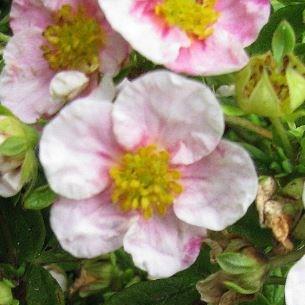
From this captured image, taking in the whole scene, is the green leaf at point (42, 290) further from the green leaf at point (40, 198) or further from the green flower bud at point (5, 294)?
the green leaf at point (40, 198)

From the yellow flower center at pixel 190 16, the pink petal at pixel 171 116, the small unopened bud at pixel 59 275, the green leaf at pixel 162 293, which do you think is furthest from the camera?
the small unopened bud at pixel 59 275

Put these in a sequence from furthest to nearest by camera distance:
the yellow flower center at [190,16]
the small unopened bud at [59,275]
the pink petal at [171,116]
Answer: the small unopened bud at [59,275]
the yellow flower center at [190,16]
the pink petal at [171,116]

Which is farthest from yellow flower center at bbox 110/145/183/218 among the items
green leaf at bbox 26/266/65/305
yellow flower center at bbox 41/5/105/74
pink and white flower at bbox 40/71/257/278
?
green leaf at bbox 26/266/65/305

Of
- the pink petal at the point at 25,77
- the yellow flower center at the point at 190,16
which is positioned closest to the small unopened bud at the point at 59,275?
the pink petal at the point at 25,77

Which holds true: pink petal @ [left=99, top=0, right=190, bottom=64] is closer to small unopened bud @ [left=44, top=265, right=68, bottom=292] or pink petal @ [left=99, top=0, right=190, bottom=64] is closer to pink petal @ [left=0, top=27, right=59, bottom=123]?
pink petal @ [left=0, top=27, right=59, bottom=123]

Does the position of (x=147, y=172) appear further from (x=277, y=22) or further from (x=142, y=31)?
(x=277, y=22)

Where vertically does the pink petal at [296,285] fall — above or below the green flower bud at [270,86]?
below

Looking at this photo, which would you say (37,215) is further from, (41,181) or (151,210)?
(151,210)
